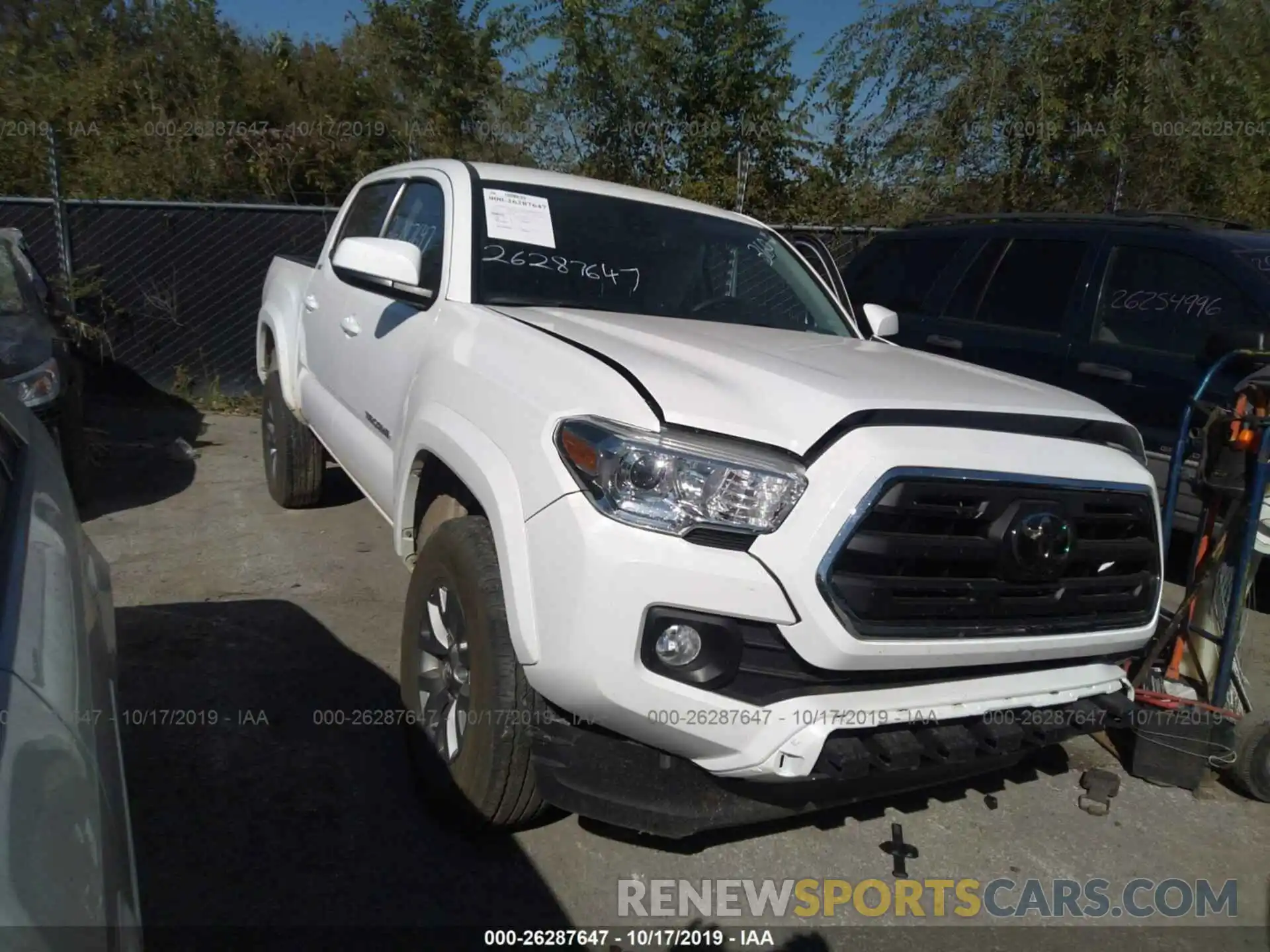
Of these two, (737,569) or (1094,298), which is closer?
(737,569)

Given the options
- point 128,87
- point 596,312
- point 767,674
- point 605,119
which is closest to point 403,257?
point 596,312

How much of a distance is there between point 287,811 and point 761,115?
962 centimetres

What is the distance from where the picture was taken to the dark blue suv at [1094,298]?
5008 millimetres

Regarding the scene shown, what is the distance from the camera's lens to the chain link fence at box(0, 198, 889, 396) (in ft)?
28.2

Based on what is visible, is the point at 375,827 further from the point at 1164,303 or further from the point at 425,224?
the point at 1164,303

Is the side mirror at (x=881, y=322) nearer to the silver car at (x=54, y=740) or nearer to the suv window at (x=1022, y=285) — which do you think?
the suv window at (x=1022, y=285)

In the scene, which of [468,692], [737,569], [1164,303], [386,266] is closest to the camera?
[737,569]

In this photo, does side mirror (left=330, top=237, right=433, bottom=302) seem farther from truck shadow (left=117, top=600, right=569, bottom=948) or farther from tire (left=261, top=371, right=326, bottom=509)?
tire (left=261, top=371, right=326, bottom=509)

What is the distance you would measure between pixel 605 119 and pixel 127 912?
1042cm

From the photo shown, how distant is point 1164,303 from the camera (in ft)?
17.2

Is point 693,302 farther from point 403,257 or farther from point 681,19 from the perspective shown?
point 681,19


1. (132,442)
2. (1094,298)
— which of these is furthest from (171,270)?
(1094,298)

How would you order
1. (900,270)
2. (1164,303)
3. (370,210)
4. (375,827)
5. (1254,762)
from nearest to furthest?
(375,827) → (1254,762) → (370,210) → (1164,303) → (900,270)

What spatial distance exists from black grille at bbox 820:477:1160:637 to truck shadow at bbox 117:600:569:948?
3.96ft
